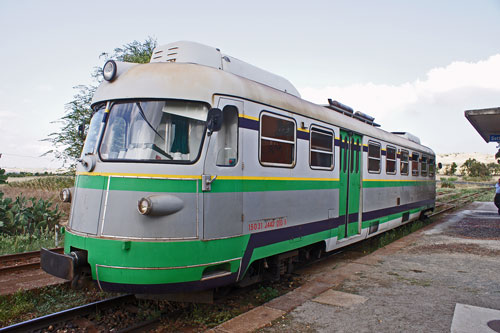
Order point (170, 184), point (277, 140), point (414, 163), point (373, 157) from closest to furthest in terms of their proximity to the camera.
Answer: point (170, 184), point (277, 140), point (373, 157), point (414, 163)

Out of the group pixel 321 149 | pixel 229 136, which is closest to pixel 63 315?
pixel 229 136

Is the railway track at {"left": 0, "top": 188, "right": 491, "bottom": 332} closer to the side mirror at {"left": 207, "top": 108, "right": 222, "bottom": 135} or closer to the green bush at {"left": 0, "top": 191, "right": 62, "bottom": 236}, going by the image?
the side mirror at {"left": 207, "top": 108, "right": 222, "bottom": 135}

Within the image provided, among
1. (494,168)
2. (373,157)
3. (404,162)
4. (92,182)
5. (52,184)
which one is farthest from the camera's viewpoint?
(494,168)

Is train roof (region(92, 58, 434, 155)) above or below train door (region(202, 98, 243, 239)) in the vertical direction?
above

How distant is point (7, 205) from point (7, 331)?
26.6ft

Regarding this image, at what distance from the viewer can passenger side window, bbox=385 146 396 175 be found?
Answer: 10776 mm

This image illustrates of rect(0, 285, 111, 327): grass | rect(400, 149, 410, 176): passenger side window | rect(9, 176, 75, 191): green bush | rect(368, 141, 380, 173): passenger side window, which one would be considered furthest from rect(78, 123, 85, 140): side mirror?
rect(9, 176, 75, 191): green bush

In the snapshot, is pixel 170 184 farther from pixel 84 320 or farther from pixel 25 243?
pixel 25 243

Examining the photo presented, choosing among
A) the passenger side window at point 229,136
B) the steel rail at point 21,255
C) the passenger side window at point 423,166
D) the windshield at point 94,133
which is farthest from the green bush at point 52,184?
the passenger side window at point 229,136

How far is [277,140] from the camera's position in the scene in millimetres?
6047

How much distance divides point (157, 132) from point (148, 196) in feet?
2.69

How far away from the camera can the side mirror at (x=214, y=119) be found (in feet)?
15.8

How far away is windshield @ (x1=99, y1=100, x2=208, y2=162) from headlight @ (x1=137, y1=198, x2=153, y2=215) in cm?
54

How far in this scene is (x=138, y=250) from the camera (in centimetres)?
449
